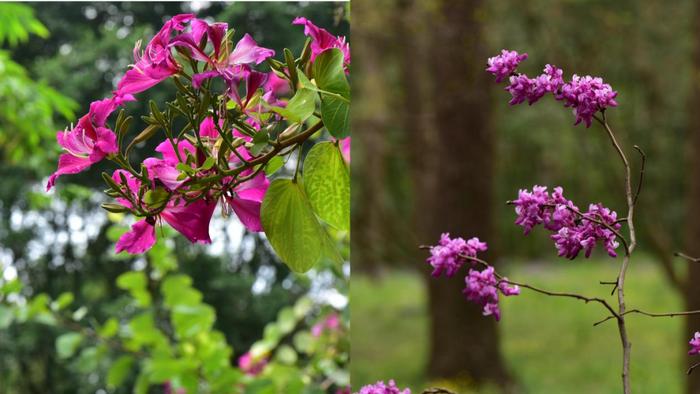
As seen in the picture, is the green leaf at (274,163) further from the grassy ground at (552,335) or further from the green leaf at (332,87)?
the grassy ground at (552,335)

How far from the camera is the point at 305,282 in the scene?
2.21m

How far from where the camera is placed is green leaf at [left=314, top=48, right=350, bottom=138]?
545 mm

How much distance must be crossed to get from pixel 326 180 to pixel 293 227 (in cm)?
7

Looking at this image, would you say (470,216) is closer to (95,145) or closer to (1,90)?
(1,90)

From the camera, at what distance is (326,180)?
646mm

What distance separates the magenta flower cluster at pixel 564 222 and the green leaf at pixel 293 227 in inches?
5.6

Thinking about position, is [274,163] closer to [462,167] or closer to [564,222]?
[564,222]

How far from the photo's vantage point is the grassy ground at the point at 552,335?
408 cm

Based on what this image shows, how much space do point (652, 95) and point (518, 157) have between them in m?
1.36

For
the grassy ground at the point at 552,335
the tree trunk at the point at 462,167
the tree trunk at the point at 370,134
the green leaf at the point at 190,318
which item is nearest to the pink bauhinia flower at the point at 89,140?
the green leaf at the point at 190,318

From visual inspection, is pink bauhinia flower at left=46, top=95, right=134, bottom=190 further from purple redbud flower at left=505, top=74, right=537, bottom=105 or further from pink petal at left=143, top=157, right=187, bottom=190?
purple redbud flower at left=505, top=74, right=537, bottom=105

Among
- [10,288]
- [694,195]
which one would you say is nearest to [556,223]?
[10,288]

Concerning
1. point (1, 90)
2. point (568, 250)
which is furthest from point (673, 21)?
point (568, 250)

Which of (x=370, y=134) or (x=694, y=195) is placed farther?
(x=370, y=134)
